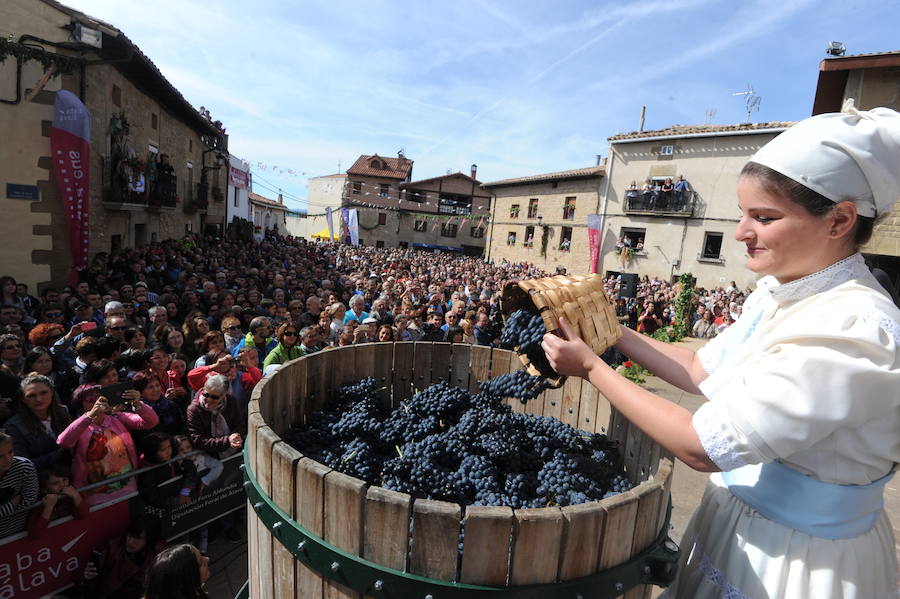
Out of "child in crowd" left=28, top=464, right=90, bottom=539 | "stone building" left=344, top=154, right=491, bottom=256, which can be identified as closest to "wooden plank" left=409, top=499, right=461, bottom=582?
"child in crowd" left=28, top=464, right=90, bottom=539

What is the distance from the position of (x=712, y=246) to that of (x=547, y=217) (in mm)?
10536

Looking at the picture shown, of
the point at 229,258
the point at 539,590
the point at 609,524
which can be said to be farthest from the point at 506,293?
the point at 229,258

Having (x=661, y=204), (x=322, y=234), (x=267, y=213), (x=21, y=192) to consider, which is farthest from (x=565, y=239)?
(x=267, y=213)

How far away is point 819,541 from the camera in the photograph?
1366mm

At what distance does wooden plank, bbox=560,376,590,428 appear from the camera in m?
3.02

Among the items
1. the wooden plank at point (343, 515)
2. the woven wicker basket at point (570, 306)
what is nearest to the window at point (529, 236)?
the woven wicker basket at point (570, 306)

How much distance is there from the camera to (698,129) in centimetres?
2170

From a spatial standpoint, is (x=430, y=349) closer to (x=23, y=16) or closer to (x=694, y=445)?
(x=694, y=445)

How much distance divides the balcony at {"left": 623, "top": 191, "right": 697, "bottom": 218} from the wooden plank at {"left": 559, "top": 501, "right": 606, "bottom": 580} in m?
23.9

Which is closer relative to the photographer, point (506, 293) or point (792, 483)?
point (792, 483)

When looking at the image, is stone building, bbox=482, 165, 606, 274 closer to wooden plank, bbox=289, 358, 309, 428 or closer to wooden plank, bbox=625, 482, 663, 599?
wooden plank, bbox=289, 358, 309, 428

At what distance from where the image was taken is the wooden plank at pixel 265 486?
174 cm

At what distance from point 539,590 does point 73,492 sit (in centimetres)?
355

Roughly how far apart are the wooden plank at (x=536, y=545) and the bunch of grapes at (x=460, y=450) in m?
0.49
